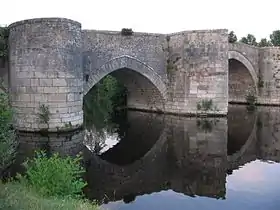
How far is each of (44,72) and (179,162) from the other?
239 inches

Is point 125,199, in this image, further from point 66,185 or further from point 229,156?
point 229,156

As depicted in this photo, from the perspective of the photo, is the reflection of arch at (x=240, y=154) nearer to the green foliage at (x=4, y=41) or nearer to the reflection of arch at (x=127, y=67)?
the reflection of arch at (x=127, y=67)

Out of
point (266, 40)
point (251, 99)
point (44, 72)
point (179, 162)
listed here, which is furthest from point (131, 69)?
point (266, 40)

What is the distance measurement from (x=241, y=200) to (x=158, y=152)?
410cm

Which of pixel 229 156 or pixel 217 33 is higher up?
pixel 217 33

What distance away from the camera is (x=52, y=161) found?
5.66 meters

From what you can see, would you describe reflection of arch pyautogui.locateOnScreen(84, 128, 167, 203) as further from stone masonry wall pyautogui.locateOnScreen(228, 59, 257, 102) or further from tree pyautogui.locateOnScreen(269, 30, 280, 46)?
tree pyautogui.locateOnScreen(269, 30, 280, 46)

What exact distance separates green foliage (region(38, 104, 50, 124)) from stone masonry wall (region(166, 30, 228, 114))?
24.2ft

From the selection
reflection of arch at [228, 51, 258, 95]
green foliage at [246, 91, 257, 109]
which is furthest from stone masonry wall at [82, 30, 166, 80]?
green foliage at [246, 91, 257, 109]

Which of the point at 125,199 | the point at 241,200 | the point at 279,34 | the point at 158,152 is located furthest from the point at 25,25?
the point at 279,34

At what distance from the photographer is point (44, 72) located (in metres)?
12.5

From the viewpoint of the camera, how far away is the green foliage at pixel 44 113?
1247 cm

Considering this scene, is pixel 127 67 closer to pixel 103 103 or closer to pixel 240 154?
pixel 240 154

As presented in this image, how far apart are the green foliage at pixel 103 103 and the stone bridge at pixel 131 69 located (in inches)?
58.1
